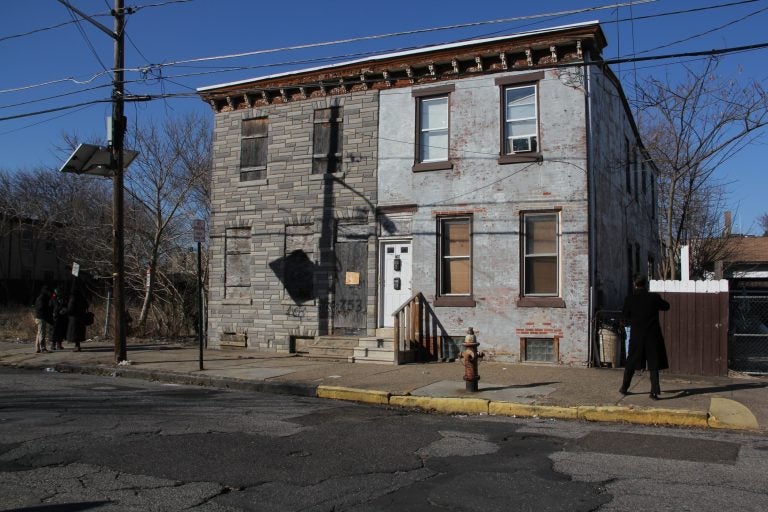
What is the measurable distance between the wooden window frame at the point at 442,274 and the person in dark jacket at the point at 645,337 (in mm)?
4595

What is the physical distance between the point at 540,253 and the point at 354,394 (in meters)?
5.49

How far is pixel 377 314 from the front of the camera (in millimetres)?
14984

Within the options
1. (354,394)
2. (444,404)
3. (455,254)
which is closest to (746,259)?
(455,254)

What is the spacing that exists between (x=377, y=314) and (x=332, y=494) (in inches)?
383

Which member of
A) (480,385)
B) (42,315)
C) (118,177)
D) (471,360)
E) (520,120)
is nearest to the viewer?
(471,360)

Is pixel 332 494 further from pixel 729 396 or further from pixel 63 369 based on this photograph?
pixel 63 369

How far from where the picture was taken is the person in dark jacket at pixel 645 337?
949cm

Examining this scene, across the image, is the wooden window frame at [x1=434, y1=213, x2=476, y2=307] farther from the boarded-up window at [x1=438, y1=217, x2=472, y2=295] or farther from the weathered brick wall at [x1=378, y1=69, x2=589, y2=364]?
the weathered brick wall at [x1=378, y1=69, x2=589, y2=364]

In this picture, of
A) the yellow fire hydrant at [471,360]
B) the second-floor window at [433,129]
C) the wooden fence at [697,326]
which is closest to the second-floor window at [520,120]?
the second-floor window at [433,129]

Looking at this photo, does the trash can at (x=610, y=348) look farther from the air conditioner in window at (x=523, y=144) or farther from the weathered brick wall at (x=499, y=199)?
the air conditioner in window at (x=523, y=144)

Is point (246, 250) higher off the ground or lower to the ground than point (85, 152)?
lower

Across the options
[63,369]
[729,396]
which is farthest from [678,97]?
[63,369]

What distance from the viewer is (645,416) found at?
854 cm

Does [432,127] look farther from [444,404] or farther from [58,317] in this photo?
[58,317]
